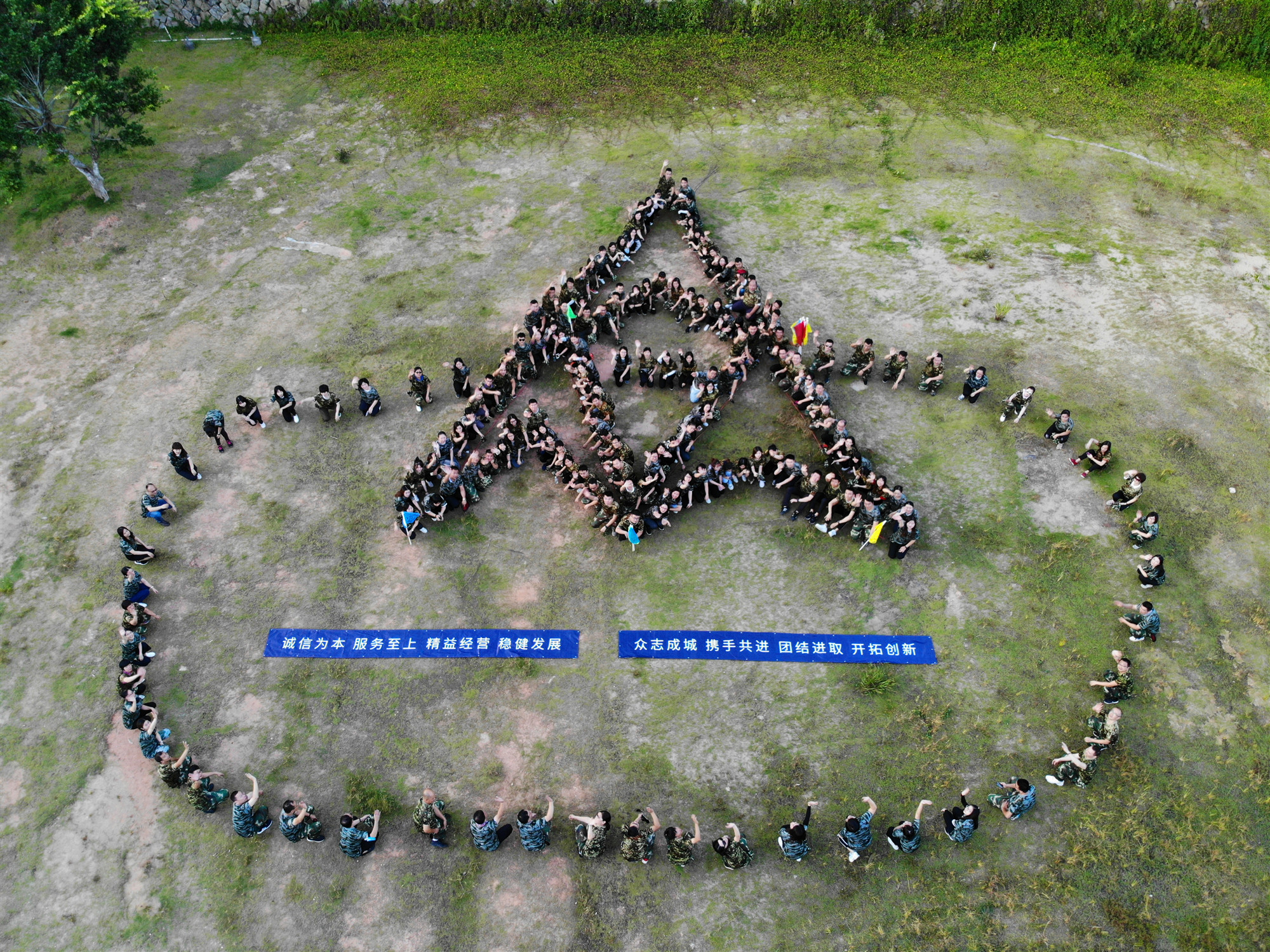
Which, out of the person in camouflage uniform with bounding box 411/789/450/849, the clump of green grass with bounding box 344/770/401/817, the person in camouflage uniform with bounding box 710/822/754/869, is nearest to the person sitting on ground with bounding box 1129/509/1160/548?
the person in camouflage uniform with bounding box 710/822/754/869

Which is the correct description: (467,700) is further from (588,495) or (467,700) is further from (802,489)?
(802,489)

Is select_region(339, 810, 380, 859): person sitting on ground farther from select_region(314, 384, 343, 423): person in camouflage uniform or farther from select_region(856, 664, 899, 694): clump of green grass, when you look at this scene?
select_region(314, 384, 343, 423): person in camouflage uniform

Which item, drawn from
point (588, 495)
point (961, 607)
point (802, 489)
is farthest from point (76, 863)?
point (961, 607)

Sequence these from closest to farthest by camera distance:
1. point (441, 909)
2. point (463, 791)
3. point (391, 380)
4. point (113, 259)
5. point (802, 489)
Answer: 1. point (441, 909)
2. point (463, 791)
3. point (802, 489)
4. point (391, 380)
5. point (113, 259)

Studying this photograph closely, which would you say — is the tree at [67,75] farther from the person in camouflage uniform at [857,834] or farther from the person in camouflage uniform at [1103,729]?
the person in camouflage uniform at [1103,729]

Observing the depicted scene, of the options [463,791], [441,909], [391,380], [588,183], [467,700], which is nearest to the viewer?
[441,909]

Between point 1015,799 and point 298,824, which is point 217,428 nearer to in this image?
point 298,824
